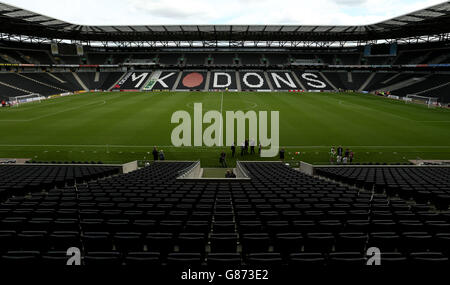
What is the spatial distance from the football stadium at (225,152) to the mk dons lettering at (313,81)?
101cm

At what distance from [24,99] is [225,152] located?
166 ft

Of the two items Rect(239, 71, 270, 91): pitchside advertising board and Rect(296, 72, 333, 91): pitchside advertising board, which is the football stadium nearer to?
Rect(239, 71, 270, 91): pitchside advertising board

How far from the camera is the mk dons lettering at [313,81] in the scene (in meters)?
75.1

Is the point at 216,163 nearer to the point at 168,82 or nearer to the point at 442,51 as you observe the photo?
the point at 168,82

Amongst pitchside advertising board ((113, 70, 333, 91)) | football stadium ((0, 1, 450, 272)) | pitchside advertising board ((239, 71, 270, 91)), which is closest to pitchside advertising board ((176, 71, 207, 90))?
pitchside advertising board ((113, 70, 333, 91))

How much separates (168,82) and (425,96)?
63.5 metres

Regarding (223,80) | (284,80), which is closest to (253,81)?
(223,80)

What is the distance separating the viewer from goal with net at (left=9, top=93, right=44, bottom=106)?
5009 cm

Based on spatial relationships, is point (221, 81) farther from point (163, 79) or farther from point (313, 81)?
point (313, 81)

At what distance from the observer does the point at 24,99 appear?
5309 cm

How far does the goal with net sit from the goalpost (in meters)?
77.3

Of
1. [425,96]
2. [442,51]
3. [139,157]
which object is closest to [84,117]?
[139,157]

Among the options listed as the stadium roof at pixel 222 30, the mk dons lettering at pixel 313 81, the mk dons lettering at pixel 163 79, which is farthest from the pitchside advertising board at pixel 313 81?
the mk dons lettering at pixel 163 79

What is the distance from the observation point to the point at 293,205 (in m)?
7.75
